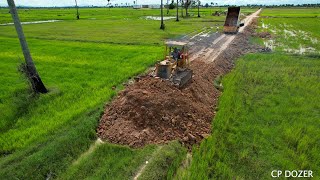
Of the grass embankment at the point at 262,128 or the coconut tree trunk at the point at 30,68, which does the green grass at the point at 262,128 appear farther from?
the coconut tree trunk at the point at 30,68

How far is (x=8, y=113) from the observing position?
10.9m

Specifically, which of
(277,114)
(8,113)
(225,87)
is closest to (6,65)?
(8,113)

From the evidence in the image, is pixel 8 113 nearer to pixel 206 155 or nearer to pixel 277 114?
pixel 206 155

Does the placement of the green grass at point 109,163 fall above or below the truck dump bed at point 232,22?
below

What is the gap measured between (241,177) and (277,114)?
4709 mm

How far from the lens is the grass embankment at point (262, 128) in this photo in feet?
25.7

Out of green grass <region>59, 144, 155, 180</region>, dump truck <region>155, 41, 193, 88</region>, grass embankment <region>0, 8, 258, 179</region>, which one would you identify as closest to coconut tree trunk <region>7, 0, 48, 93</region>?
grass embankment <region>0, 8, 258, 179</region>

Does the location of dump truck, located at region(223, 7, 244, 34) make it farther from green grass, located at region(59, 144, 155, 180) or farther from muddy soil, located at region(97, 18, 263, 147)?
green grass, located at region(59, 144, 155, 180)

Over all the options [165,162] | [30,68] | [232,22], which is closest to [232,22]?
[232,22]

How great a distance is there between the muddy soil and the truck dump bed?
24.9 metres

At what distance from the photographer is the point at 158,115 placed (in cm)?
1003

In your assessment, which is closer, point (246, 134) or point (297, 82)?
point (246, 134)

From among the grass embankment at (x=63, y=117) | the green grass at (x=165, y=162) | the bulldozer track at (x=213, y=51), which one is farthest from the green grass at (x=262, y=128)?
the bulldozer track at (x=213, y=51)

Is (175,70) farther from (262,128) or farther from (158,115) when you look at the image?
(262,128)
